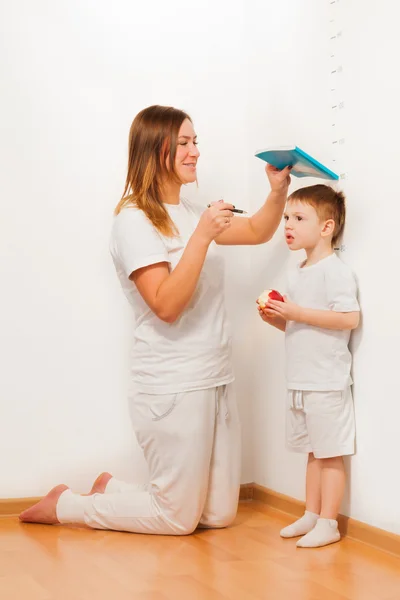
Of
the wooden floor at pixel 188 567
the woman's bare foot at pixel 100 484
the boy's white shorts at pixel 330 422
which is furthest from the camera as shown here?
the woman's bare foot at pixel 100 484

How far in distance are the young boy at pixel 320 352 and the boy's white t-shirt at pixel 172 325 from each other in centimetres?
19

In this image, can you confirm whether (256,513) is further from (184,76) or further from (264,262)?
(184,76)

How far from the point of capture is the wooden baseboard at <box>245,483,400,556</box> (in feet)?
6.43

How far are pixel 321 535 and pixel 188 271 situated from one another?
732 mm

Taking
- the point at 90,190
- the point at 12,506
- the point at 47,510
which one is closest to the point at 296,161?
the point at 90,190

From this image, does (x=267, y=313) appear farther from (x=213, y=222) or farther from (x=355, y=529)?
(x=355, y=529)

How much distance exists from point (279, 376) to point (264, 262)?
0.36 m

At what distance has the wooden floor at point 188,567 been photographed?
5.59 feet

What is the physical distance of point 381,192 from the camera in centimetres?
200

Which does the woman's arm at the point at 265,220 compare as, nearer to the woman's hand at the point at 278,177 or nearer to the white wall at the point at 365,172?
the woman's hand at the point at 278,177

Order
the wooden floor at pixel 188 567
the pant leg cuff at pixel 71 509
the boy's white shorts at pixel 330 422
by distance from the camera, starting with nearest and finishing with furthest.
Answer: the wooden floor at pixel 188 567 < the boy's white shorts at pixel 330 422 < the pant leg cuff at pixel 71 509

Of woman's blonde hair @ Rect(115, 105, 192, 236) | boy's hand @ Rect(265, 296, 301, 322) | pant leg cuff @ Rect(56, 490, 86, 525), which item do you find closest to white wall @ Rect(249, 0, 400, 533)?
boy's hand @ Rect(265, 296, 301, 322)

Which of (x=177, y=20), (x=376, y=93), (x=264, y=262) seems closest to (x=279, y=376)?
(x=264, y=262)

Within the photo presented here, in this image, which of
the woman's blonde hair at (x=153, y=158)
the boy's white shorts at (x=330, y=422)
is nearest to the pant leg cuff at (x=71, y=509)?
the boy's white shorts at (x=330, y=422)
